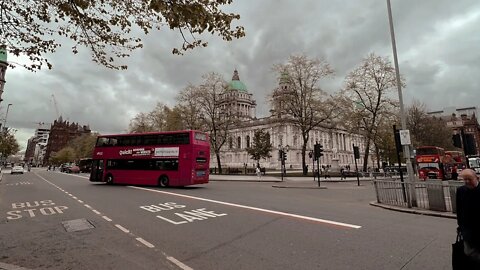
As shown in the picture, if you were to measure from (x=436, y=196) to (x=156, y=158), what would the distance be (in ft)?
54.5

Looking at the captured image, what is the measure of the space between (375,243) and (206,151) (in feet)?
52.2

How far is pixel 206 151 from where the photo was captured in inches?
828

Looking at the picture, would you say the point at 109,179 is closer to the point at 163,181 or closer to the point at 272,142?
the point at 163,181

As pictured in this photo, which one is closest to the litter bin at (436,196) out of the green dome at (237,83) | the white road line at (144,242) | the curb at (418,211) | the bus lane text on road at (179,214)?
the curb at (418,211)

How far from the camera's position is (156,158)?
67.8 feet

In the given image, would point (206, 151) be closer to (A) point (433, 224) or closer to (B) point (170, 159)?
(B) point (170, 159)

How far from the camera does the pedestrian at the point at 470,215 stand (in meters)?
3.67

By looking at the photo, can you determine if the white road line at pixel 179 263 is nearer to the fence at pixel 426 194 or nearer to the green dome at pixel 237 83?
the fence at pixel 426 194

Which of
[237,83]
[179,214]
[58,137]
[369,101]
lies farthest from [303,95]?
[58,137]

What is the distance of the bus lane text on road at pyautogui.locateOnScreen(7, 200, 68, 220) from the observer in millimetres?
10242

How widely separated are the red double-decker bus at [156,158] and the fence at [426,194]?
11.5 metres

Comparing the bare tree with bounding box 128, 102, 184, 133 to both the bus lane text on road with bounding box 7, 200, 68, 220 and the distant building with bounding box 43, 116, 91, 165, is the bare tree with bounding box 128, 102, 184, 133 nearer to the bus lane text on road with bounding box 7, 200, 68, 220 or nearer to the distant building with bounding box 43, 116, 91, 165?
the bus lane text on road with bounding box 7, 200, 68, 220

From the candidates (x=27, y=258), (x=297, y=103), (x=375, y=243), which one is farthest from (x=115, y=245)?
(x=297, y=103)

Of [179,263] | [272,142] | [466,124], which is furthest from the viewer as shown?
[466,124]
